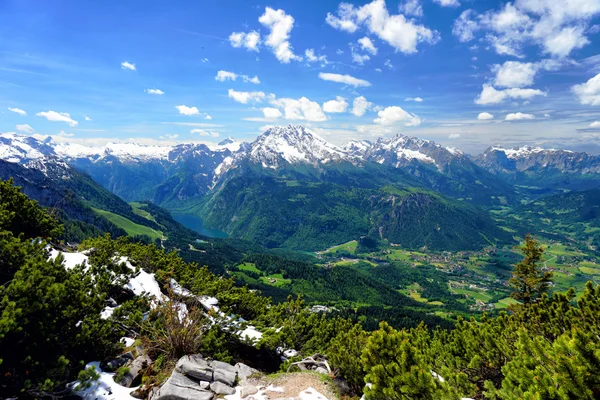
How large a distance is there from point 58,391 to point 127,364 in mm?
4983

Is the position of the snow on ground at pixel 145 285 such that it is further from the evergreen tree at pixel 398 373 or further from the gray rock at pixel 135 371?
the evergreen tree at pixel 398 373

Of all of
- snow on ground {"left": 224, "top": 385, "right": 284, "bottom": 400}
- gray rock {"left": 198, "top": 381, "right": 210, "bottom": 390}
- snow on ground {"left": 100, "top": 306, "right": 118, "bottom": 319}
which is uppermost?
snow on ground {"left": 100, "top": 306, "right": 118, "bottom": 319}

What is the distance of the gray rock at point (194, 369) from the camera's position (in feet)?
50.9

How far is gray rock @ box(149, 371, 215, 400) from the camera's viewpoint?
13711 millimetres

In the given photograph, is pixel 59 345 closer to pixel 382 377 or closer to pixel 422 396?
pixel 382 377

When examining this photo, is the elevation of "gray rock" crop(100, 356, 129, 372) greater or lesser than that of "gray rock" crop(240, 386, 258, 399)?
greater

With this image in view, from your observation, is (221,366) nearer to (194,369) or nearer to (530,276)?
(194,369)

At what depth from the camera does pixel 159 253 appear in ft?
129

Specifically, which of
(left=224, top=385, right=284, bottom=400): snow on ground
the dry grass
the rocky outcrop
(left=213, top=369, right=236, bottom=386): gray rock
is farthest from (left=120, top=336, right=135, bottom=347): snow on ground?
the dry grass

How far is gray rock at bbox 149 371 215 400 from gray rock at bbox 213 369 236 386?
1.32 meters

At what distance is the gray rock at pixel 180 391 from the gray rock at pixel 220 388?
575 mm

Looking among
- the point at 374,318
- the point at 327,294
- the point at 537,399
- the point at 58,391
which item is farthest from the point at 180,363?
the point at 327,294

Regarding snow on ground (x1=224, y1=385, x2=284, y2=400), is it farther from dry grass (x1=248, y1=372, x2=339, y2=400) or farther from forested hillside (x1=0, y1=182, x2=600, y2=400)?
forested hillside (x1=0, y1=182, x2=600, y2=400)

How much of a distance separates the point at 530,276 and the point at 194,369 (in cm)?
4511
